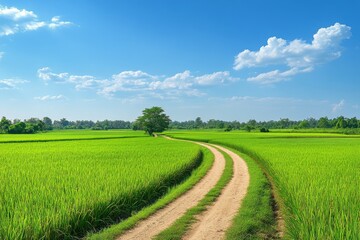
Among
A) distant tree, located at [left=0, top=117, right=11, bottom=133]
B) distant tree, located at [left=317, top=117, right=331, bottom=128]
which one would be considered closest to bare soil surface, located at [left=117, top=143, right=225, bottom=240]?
distant tree, located at [left=0, top=117, right=11, bottom=133]

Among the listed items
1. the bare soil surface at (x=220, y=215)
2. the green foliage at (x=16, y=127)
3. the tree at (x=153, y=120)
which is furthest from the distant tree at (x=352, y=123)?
the green foliage at (x=16, y=127)

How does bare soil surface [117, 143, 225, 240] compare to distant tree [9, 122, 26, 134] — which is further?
distant tree [9, 122, 26, 134]

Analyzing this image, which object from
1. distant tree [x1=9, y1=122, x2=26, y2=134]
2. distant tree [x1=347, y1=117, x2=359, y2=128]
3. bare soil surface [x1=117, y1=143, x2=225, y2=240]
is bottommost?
bare soil surface [x1=117, y1=143, x2=225, y2=240]

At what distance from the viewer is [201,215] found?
960cm

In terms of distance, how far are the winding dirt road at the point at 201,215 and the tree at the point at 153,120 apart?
86.4 m

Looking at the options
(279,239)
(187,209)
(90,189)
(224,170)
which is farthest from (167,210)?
(224,170)

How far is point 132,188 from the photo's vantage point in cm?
1103

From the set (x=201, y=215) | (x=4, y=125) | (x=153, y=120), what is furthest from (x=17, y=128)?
(x=201, y=215)

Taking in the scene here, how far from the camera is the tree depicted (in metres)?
101

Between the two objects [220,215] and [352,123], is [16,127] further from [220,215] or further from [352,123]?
[352,123]

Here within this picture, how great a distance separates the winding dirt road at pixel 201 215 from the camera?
8008mm

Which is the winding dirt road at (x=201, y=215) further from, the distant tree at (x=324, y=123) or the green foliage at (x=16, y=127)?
the distant tree at (x=324, y=123)

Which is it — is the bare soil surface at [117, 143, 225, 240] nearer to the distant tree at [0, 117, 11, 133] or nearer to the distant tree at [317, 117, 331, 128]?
the distant tree at [0, 117, 11, 133]

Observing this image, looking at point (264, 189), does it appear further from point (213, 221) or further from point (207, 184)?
point (213, 221)
